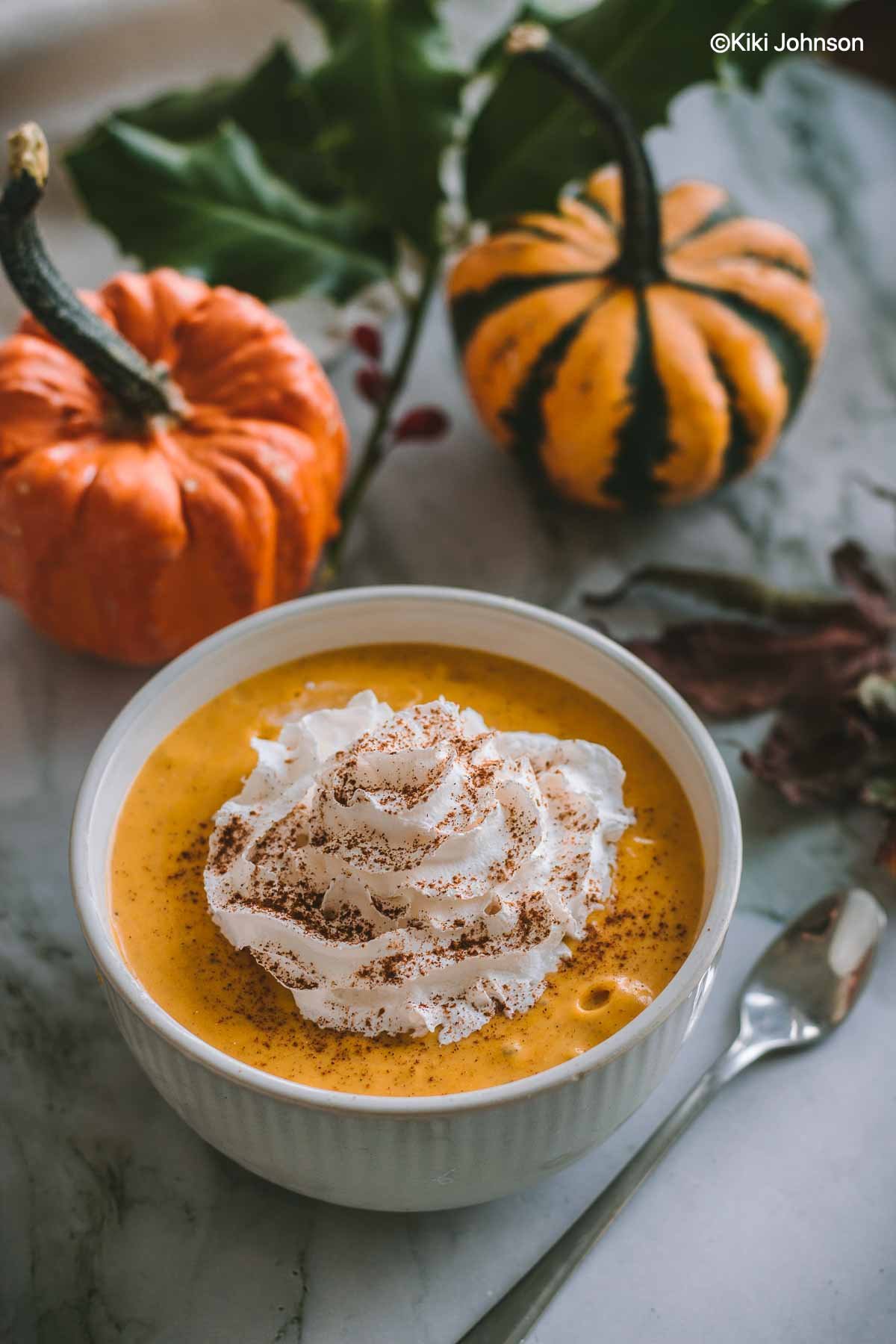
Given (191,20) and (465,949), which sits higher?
(191,20)

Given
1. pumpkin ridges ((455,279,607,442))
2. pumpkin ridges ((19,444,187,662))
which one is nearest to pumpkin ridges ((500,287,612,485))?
pumpkin ridges ((455,279,607,442))

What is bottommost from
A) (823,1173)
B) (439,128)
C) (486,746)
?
(823,1173)

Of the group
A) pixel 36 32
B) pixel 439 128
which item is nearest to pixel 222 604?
pixel 439 128

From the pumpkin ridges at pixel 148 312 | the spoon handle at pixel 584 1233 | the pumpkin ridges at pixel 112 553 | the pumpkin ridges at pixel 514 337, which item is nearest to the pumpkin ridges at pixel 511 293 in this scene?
the pumpkin ridges at pixel 514 337

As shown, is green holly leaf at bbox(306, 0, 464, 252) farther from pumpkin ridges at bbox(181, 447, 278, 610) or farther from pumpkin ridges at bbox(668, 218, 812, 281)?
pumpkin ridges at bbox(181, 447, 278, 610)

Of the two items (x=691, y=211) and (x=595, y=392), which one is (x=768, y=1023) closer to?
(x=595, y=392)

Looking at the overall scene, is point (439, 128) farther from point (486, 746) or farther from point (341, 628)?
point (486, 746)

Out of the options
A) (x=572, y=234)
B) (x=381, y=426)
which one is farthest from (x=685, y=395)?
(x=381, y=426)
